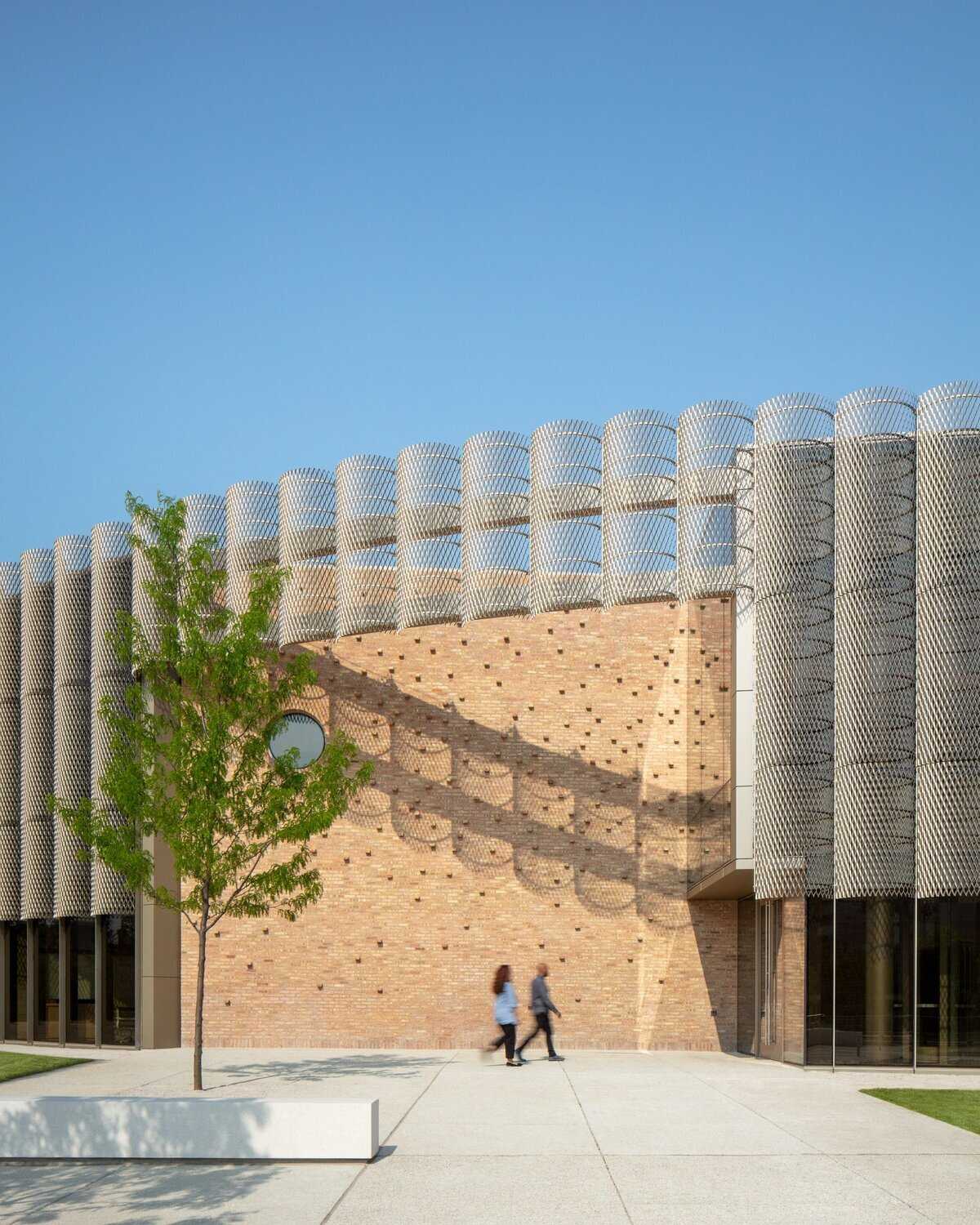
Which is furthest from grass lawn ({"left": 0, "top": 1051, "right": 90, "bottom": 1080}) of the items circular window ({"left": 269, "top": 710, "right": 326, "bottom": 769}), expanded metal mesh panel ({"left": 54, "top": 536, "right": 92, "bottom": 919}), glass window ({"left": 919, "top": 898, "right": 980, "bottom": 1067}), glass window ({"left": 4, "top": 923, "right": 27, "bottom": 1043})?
glass window ({"left": 919, "top": 898, "right": 980, "bottom": 1067})

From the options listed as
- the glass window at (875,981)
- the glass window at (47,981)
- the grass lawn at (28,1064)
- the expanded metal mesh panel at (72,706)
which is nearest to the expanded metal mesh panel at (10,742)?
the glass window at (47,981)

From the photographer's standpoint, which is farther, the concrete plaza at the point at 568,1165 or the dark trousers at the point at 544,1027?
the dark trousers at the point at 544,1027

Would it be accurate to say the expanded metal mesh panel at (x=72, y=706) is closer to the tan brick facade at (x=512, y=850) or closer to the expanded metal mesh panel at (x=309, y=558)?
the tan brick facade at (x=512, y=850)

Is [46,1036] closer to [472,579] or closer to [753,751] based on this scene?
[472,579]

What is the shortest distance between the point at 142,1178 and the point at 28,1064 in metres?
11.4

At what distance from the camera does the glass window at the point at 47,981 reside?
92.4 ft

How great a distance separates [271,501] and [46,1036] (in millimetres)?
11641

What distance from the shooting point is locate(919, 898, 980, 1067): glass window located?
856 inches

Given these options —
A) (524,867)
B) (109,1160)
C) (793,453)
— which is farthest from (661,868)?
(109,1160)

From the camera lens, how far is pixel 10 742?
29969 millimetres

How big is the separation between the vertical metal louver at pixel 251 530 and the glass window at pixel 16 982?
9.27m

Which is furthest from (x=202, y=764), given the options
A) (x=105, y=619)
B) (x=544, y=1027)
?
(x=105, y=619)

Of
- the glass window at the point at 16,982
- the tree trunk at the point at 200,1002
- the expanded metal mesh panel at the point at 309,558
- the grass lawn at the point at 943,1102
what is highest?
the expanded metal mesh panel at the point at 309,558

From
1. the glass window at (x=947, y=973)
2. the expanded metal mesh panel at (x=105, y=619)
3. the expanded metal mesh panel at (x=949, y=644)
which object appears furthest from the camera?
the expanded metal mesh panel at (x=105, y=619)
